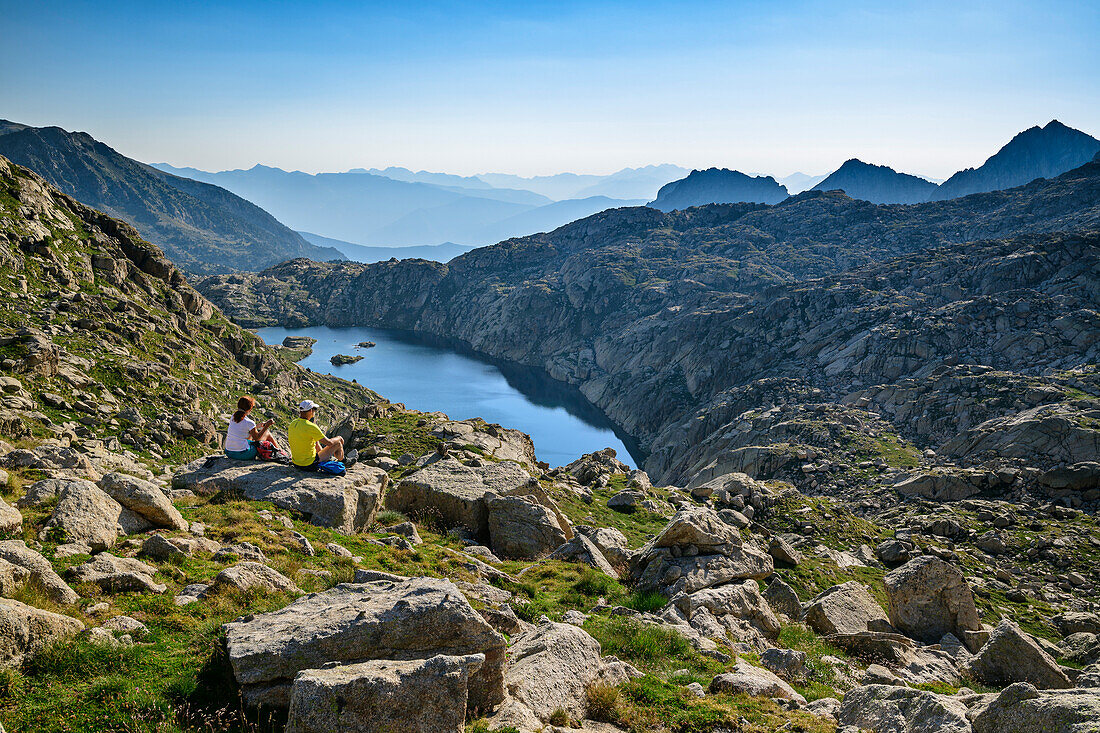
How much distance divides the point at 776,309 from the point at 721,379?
60.1 ft

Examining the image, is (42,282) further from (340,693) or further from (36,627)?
(340,693)

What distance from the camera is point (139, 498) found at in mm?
13641

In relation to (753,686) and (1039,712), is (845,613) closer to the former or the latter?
(753,686)

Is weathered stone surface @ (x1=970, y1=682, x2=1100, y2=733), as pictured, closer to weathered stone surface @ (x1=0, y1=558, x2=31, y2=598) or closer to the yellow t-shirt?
weathered stone surface @ (x1=0, y1=558, x2=31, y2=598)

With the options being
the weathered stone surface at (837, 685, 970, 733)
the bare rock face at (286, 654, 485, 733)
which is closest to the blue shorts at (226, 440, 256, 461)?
the bare rock face at (286, 654, 485, 733)

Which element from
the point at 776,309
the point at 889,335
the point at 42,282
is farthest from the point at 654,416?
the point at 42,282

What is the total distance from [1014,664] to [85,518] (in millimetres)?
23417

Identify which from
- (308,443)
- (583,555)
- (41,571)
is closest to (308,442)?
(308,443)

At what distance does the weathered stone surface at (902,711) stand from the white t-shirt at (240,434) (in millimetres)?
18491

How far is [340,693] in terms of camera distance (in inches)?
290

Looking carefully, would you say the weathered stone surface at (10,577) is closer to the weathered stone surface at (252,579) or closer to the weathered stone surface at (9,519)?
the weathered stone surface at (9,519)

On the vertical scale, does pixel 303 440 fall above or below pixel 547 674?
above

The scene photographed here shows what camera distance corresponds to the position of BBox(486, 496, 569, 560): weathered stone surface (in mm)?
21859

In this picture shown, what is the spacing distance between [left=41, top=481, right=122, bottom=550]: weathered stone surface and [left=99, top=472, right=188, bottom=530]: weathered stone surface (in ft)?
1.14
